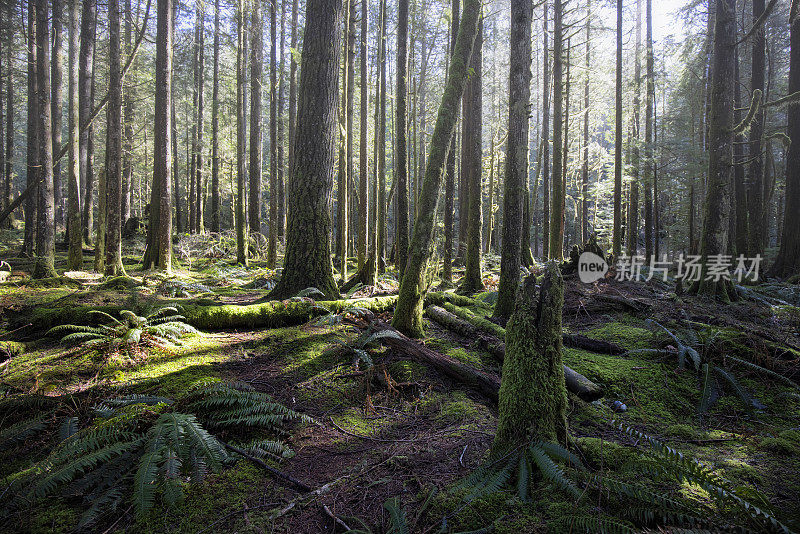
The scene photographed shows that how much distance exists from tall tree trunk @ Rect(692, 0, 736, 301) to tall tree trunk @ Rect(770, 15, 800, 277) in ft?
21.9

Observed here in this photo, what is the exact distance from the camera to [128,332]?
4.34 meters

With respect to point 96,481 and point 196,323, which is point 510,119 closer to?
point 196,323

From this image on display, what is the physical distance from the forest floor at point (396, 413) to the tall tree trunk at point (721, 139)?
255 cm

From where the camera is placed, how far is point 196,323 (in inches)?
218

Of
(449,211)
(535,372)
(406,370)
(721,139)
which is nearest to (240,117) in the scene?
(449,211)

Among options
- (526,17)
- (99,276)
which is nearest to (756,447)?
(526,17)

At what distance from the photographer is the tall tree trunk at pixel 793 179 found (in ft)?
40.8

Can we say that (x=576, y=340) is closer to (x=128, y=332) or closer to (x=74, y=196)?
(x=128, y=332)

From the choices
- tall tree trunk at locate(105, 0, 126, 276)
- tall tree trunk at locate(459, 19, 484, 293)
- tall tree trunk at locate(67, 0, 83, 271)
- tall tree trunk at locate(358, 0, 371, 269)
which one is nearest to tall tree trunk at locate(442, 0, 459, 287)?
tall tree trunk at locate(459, 19, 484, 293)

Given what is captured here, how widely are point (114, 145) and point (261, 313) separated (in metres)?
7.58

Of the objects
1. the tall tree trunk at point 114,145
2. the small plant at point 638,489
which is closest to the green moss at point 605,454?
the small plant at point 638,489

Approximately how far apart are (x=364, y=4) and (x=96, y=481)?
12.9 meters

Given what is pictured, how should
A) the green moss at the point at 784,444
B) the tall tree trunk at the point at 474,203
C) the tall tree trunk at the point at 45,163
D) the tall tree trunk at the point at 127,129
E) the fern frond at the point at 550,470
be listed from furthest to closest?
the tall tree trunk at the point at 127,129
the tall tree trunk at the point at 45,163
the tall tree trunk at the point at 474,203
the green moss at the point at 784,444
the fern frond at the point at 550,470

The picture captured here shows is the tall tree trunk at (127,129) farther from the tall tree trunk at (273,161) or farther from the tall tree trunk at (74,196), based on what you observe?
the tall tree trunk at (74,196)
